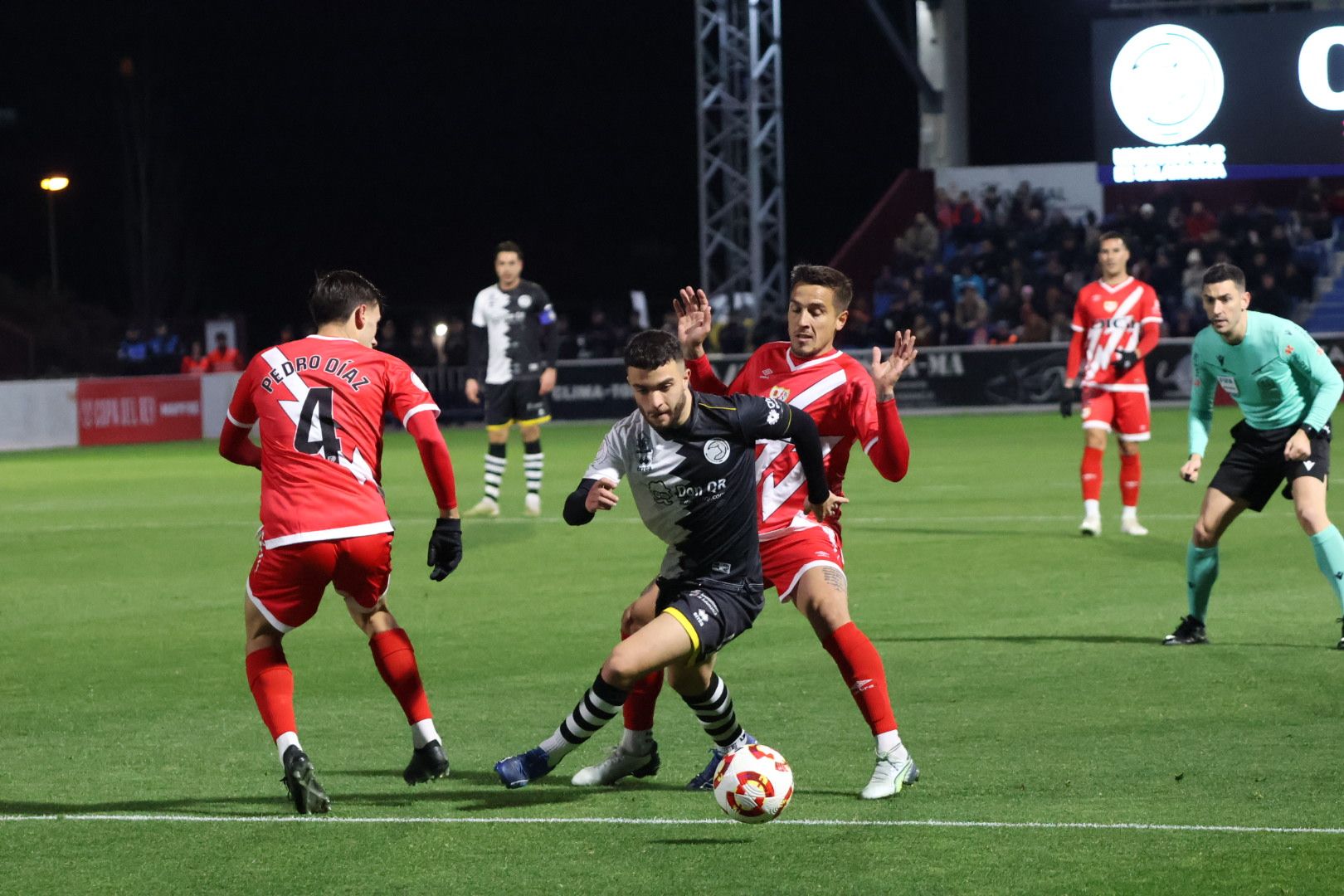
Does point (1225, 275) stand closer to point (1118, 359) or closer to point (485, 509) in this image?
point (1118, 359)

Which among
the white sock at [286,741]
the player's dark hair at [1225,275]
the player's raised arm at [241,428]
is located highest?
the player's dark hair at [1225,275]

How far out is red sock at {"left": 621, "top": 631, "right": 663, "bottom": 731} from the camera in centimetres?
640

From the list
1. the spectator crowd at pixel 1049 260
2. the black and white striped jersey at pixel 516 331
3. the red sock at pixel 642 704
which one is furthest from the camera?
the spectator crowd at pixel 1049 260

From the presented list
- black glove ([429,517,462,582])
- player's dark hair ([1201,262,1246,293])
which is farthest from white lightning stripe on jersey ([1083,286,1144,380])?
black glove ([429,517,462,582])

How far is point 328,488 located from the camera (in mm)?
6215

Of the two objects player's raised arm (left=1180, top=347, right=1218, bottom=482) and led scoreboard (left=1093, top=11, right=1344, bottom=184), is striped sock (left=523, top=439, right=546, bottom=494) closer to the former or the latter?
player's raised arm (left=1180, top=347, right=1218, bottom=482)

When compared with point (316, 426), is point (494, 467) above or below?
below

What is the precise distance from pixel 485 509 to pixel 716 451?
1058 centimetres

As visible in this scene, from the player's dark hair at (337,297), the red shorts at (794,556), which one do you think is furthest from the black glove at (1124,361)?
the player's dark hair at (337,297)

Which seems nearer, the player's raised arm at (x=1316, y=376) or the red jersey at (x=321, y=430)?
the red jersey at (x=321, y=430)

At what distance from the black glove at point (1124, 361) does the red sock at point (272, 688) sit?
31.1 ft

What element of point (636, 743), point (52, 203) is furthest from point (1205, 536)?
point (52, 203)

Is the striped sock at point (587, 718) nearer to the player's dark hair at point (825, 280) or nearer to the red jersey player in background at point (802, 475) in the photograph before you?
the red jersey player in background at point (802, 475)

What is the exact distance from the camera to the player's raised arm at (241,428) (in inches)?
250
